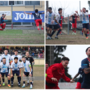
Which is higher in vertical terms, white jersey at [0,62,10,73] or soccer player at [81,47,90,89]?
soccer player at [81,47,90,89]

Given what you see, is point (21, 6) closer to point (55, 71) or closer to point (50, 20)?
point (50, 20)

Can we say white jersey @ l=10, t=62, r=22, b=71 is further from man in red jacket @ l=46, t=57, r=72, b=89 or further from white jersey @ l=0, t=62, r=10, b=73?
man in red jacket @ l=46, t=57, r=72, b=89

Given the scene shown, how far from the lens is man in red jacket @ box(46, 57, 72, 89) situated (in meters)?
3.98

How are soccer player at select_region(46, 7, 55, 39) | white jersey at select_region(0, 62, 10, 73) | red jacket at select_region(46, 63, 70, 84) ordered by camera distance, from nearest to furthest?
1. red jacket at select_region(46, 63, 70, 84)
2. white jersey at select_region(0, 62, 10, 73)
3. soccer player at select_region(46, 7, 55, 39)

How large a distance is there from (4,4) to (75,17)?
12.2 m

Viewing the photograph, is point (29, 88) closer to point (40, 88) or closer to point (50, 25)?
point (40, 88)

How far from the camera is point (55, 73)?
418 cm

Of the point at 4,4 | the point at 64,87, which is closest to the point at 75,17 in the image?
the point at 64,87

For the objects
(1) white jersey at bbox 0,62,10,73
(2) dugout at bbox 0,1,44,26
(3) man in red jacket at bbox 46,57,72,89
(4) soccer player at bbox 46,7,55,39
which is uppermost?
(2) dugout at bbox 0,1,44,26

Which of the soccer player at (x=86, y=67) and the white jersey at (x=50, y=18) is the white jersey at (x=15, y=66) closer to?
the soccer player at (x=86, y=67)

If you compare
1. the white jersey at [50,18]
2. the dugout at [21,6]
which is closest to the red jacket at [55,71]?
the white jersey at [50,18]

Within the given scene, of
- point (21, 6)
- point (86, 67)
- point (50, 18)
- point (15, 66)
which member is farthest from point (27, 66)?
point (21, 6)

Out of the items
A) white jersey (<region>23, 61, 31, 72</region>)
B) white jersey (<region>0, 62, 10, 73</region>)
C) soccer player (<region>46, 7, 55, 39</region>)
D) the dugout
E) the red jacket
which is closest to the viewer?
the red jacket

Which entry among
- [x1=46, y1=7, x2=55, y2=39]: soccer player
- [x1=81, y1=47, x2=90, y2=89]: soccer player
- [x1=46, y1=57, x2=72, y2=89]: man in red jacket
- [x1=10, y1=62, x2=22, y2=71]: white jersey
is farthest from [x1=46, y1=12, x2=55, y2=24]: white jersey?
[x1=81, y1=47, x2=90, y2=89]: soccer player
